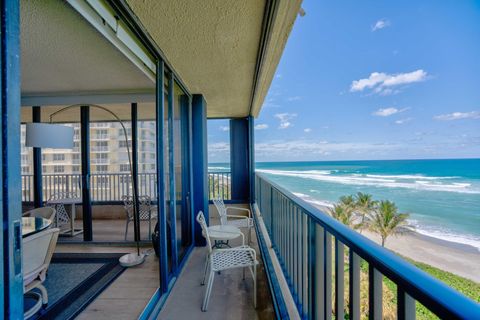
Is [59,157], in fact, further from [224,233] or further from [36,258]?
[224,233]

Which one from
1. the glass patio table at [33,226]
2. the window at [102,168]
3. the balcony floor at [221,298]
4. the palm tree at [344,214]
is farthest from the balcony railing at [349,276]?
the palm tree at [344,214]

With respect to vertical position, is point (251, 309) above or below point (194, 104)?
below

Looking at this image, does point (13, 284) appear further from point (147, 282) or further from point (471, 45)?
point (471, 45)

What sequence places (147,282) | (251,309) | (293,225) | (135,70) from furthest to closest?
(135,70), (147,282), (251,309), (293,225)

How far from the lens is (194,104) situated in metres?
3.66

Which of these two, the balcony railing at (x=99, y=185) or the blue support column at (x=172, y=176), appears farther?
the balcony railing at (x=99, y=185)

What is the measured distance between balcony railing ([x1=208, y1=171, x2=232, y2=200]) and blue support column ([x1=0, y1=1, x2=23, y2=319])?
16.7 ft

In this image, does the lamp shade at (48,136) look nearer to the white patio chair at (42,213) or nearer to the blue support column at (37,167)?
the white patio chair at (42,213)

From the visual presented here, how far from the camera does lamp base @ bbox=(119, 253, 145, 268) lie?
9.51 feet

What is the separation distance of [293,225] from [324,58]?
95.4 ft

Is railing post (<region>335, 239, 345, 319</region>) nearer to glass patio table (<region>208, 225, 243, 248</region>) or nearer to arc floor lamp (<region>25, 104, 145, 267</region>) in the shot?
glass patio table (<region>208, 225, 243, 248</region>)

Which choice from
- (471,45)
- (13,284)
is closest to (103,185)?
(13,284)

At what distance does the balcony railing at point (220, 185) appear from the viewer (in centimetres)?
601

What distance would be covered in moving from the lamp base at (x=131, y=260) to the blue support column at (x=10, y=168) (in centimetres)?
226
